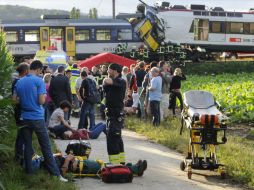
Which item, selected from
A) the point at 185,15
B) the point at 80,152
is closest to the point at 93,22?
the point at 185,15

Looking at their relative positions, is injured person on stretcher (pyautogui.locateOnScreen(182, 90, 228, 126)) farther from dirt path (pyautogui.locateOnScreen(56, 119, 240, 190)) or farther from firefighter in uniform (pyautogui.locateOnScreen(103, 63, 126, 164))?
firefighter in uniform (pyautogui.locateOnScreen(103, 63, 126, 164))

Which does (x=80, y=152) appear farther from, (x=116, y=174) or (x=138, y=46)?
(x=138, y=46)

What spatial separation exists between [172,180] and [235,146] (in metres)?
3.41

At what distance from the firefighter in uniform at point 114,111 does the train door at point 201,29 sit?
111 ft

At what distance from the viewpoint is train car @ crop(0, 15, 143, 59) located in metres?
43.3

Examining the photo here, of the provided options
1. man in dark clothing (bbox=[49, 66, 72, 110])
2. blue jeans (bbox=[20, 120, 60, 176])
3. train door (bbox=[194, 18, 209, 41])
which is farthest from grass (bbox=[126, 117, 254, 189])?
train door (bbox=[194, 18, 209, 41])

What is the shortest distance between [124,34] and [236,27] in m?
8.40

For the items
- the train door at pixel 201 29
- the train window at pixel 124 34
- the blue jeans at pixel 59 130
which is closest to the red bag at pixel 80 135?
the blue jeans at pixel 59 130

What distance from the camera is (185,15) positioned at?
4412 centimetres

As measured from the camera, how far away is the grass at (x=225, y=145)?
11.1 meters

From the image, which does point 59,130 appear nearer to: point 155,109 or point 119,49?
point 155,109

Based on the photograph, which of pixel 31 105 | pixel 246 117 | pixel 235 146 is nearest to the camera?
pixel 31 105

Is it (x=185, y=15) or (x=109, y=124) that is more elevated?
(x=185, y=15)

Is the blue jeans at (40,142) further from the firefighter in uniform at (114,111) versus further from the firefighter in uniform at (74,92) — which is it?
the firefighter in uniform at (74,92)
